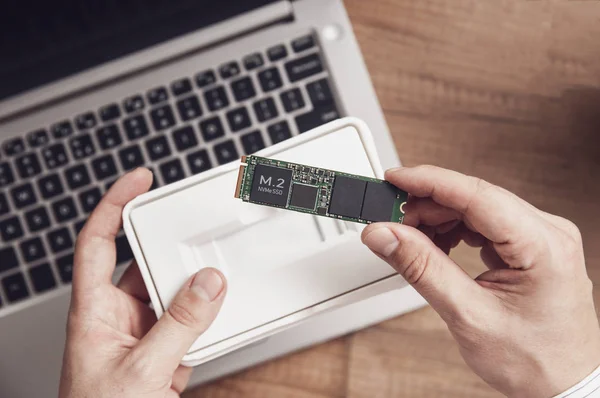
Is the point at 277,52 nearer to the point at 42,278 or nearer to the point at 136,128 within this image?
the point at 136,128

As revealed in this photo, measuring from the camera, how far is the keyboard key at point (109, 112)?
2.31ft

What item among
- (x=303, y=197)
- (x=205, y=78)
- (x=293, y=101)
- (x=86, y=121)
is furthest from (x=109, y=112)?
(x=303, y=197)

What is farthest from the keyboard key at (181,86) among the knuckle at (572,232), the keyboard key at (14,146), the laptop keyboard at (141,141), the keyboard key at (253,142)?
the knuckle at (572,232)

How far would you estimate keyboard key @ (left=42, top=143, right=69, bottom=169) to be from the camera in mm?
702

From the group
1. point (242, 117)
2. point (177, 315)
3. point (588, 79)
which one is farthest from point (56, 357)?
point (588, 79)

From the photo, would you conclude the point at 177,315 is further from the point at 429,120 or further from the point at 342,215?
the point at 429,120

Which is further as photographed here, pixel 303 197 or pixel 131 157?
pixel 131 157

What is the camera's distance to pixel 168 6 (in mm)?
657

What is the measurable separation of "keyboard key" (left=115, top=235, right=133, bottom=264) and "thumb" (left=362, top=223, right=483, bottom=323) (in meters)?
0.33

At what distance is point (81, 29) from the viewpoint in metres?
0.66

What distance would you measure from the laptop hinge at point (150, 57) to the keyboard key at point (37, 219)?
136 mm

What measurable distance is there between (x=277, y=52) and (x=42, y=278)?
41cm

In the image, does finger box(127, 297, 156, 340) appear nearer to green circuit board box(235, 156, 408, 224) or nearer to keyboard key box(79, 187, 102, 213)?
keyboard key box(79, 187, 102, 213)

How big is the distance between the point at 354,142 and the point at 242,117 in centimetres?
19
